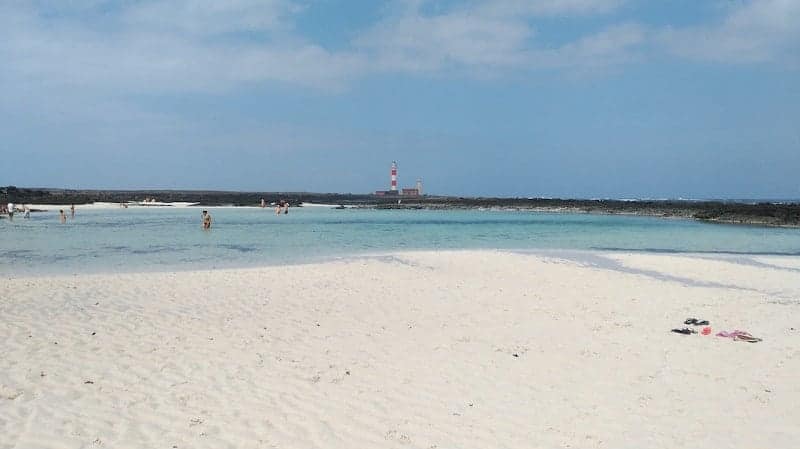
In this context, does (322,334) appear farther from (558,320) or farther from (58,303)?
(58,303)

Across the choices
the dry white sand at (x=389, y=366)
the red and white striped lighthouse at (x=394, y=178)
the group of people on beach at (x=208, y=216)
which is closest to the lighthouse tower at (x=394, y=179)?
the red and white striped lighthouse at (x=394, y=178)

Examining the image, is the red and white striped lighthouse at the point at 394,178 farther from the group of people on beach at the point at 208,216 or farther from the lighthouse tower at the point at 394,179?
the group of people on beach at the point at 208,216

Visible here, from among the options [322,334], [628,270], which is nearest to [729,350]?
[322,334]

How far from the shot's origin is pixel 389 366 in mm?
7793

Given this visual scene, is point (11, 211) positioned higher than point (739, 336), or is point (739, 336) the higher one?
point (11, 211)

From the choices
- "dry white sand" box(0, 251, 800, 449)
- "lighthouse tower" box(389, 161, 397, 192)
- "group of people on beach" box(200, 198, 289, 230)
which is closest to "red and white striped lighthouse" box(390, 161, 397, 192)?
"lighthouse tower" box(389, 161, 397, 192)

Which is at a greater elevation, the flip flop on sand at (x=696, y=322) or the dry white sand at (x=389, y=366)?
the flip flop on sand at (x=696, y=322)

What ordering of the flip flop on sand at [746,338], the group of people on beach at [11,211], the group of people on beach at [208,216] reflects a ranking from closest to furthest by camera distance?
1. the flip flop on sand at [746,338]
2. the group of people on beach at [208,216]
3. the group of people on beach at [11,211]

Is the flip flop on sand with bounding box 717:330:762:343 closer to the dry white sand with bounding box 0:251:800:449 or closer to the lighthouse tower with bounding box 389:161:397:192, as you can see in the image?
the dry white sand with bounding box 0:251:800:449

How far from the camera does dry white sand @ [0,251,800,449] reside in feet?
18.7

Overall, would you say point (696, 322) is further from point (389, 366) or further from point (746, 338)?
point (389, 366)

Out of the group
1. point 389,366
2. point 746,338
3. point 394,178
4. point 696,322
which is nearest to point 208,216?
point 389,366

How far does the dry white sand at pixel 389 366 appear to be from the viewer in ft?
18.7

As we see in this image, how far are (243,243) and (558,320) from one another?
64.1 ft
